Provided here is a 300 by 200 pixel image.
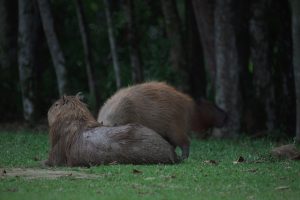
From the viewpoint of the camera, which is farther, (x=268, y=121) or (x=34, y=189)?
(x=268, y=121)

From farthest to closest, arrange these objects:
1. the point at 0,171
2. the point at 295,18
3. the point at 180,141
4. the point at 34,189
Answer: the point at 295,18 → the point at 180,141 → the point at 0,171 → the point at 34,189

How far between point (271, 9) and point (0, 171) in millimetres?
8859

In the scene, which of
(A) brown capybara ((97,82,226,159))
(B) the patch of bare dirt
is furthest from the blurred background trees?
(B) the patch of bare dirt

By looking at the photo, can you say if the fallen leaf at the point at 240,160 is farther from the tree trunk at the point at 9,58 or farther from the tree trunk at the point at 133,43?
the tree trunk at the point at 9,58

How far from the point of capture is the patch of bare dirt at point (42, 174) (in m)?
8.17

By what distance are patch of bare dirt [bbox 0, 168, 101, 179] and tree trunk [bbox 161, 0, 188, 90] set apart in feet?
26.7

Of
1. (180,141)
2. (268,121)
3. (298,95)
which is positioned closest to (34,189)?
(180,141)

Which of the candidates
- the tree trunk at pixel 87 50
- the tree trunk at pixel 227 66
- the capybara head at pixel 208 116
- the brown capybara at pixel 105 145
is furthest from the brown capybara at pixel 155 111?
the tree trunk at pixel 87 50

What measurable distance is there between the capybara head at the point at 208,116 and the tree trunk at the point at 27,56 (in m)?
4.69

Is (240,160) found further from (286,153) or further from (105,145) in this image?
(105,145)

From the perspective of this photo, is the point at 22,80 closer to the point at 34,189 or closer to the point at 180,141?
the point at 180,141

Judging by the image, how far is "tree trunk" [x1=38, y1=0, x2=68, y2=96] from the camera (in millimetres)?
16359

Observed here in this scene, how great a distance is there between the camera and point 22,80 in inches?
674

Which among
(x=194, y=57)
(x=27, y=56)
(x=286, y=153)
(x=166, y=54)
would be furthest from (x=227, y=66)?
(x=286, y=153)
